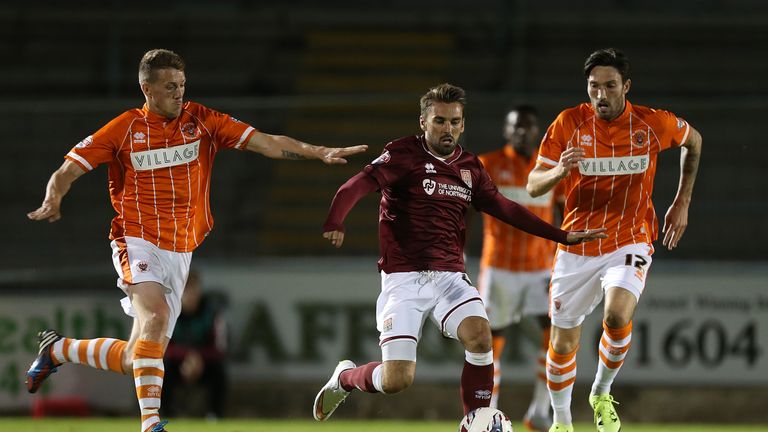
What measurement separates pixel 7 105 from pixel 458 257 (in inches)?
231

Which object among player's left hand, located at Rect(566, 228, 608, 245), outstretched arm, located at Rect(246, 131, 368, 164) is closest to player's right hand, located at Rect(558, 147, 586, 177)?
player's left hand, located at Rect(566, 228, 608, 245)

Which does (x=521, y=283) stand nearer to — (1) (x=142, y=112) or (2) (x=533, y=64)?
(1) (x=142, y=112)

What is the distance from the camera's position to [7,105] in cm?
1138

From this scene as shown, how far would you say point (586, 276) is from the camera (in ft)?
24.5

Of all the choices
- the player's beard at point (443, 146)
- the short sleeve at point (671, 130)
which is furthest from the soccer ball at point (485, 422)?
the short sleeve at point (671, 130)

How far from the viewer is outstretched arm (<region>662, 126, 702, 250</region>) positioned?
24.9ft

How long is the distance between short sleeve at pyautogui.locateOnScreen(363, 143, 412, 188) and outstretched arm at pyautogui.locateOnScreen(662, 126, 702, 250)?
171 centimetres

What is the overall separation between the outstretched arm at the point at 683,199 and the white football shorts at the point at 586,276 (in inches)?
7.9

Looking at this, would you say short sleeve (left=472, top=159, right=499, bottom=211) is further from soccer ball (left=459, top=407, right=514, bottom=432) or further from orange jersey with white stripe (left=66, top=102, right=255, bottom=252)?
orange jersey with white stripe (left=66, top=102, right=255, bottom=252)

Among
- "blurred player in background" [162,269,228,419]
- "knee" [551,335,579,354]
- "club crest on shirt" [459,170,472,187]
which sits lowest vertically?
"blurred player in background" [162,269,228,419]

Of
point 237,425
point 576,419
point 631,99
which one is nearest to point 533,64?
point 631,99

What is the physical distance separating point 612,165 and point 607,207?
248 millimetres

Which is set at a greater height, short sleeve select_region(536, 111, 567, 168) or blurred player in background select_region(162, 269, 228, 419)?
short sleeve select_region(536, 111, 567, 168)

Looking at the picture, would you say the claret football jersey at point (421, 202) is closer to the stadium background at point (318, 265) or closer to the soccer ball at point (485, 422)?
the soccer ball at point (485, 422)
